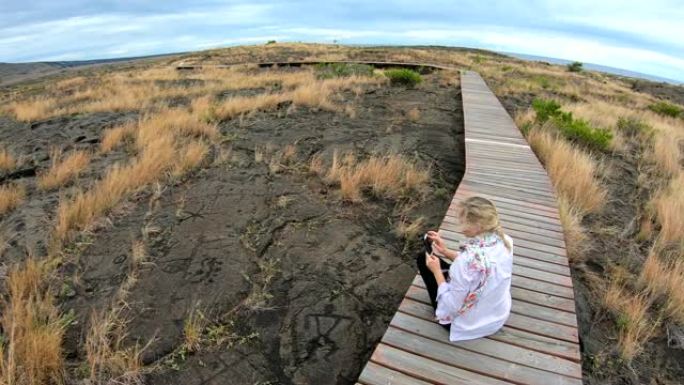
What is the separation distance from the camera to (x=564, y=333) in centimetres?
323

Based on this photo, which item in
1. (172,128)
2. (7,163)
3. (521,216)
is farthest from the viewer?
(172,128)

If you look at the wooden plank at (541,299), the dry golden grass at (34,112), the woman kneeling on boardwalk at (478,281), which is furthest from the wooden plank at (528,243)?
the dry golden grass at (34,112)

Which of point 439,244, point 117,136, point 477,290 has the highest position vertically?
point 117,136

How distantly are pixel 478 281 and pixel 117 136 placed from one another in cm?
826

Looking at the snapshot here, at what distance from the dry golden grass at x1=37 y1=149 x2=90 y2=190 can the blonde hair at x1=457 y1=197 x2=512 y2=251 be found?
649 centimetres

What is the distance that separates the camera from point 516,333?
3215 millimetres

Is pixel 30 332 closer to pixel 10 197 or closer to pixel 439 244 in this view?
pixel 439 244

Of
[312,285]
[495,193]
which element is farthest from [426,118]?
[312,285]

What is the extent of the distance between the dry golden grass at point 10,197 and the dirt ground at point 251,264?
5.5 inches

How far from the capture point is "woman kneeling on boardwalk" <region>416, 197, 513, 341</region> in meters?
2.93

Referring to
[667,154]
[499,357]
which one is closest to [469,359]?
[499,357]

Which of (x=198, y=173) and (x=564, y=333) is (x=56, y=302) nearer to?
(x=198, y=173)

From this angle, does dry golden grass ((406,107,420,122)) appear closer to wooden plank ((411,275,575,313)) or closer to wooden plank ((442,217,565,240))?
wooden plank ((442,217,565,240))

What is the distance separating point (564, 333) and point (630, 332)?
3.61ft
